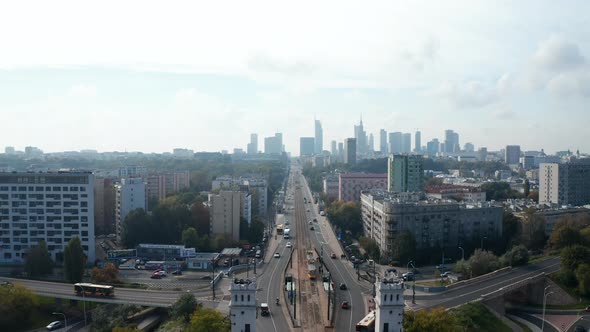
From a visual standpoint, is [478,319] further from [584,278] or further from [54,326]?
[54,326]

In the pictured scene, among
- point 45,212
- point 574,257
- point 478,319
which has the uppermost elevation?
point 45,212

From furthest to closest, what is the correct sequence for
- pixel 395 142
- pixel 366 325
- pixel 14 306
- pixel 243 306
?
1. pixel 395 142
2. pixel 14 306
3. pixel 366 325
4. pixel 243 306

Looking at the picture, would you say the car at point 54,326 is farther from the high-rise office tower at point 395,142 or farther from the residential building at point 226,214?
the high-rise office tower at point 395,142

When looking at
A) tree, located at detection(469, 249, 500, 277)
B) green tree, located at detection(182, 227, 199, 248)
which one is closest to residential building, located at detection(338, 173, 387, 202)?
green tree, located at detection(182, 227, 199, 248)

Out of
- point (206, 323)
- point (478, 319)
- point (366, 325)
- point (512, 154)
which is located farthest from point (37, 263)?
point (512, 154)

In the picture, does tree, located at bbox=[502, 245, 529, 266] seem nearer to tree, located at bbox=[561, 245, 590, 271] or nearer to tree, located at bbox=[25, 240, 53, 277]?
tree, located at bbox=[561, 245, 590, 271]

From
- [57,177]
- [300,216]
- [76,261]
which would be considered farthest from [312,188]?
[76,261]

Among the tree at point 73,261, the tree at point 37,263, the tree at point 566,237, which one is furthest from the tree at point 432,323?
the tree at point 37,263
